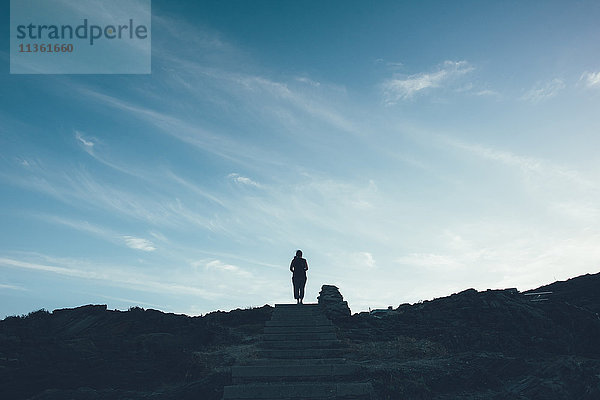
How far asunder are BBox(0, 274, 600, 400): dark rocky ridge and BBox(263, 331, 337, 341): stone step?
91 cm

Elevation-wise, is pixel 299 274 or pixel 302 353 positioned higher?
pixel 299 274

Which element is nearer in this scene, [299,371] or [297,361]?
→ [299,371]

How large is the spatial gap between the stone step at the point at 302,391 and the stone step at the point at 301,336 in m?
3.91

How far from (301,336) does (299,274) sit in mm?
4603

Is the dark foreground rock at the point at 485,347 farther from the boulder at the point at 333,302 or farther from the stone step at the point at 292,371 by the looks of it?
the boulder at the point at 333,302

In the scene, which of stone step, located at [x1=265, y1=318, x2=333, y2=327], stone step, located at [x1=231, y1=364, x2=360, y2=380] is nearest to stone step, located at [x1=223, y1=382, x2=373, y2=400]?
stone step, located at [x1=231, y1=364, x2=360, y2=380]

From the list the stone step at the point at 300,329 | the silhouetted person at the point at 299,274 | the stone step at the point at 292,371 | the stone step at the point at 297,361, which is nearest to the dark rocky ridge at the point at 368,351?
the stone step at the point at 292,371

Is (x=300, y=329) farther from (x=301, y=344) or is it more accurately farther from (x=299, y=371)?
(x=299, y=371)

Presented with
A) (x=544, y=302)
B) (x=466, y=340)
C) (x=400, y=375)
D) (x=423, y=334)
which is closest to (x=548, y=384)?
(x=400, y=375)

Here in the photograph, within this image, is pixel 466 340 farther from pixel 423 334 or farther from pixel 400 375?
pixel 400 375

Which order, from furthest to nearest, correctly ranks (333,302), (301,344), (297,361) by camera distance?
(333,302)
(301,344)
(297,361)

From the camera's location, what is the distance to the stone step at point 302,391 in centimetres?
969

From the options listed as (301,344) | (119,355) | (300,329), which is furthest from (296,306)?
(119,355)

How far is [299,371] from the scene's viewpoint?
10.8 m
